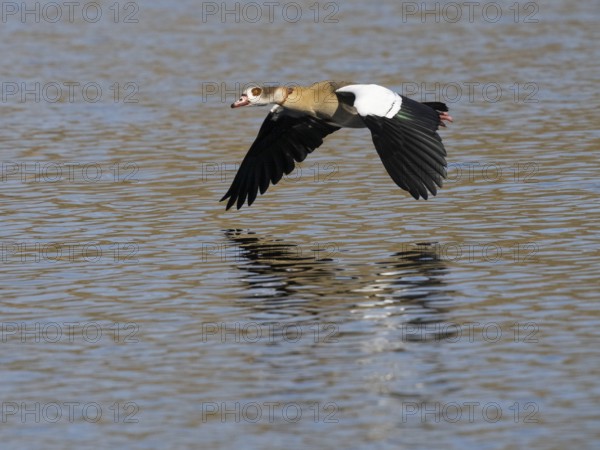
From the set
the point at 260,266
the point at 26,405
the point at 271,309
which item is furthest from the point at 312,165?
the point at 26,405

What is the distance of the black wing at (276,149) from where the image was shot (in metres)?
15.5

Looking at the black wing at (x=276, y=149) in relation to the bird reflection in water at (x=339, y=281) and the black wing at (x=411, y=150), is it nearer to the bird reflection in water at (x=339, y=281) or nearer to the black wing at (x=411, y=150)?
the bird reflection in water at (x=339, y=281)

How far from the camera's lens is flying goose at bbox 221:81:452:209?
13.0m

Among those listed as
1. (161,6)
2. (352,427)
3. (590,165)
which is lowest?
(352,427)

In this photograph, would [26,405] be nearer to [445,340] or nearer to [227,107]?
[445,340]

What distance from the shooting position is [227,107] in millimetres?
23656

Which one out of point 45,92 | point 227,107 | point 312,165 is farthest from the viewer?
point 45,92

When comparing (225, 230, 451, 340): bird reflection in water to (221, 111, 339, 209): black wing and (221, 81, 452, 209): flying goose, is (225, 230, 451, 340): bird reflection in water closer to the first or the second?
(221, 81, 452, 209): flying goose

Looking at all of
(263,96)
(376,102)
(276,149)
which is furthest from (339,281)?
(263,96)

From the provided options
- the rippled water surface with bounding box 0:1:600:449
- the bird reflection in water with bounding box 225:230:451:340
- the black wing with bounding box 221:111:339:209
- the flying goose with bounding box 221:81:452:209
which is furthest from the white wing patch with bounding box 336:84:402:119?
the black wing with bounding box 221:111:339:209

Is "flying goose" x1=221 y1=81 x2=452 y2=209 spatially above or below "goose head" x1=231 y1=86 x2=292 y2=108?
below

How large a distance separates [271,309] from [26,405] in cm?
270

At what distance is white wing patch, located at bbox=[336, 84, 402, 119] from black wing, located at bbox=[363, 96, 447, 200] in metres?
0.06

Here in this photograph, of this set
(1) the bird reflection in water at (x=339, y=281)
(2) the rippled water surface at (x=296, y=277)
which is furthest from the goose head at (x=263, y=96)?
(1) the bird reflection in water at (x=339, y=281)
